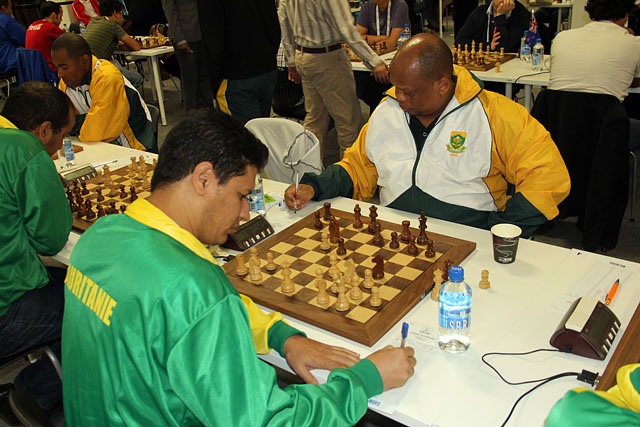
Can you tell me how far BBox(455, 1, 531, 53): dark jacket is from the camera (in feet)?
16.5

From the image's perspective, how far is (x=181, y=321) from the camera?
1.10 meters

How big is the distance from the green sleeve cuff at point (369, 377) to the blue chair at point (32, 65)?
190 inches

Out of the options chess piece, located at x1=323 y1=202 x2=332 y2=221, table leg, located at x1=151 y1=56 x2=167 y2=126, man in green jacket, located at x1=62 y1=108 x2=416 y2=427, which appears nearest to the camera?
man in green jacket, located at x1=62 y1=108 x2=416 y2=427

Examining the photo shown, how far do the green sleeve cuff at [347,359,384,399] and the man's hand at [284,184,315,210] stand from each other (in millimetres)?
1133

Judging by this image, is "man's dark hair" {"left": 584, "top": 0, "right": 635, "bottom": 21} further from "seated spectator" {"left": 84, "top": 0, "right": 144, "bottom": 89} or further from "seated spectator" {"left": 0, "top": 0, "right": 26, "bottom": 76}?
"seated spectator" {"left": 0, "top": 0, "right": 26, "bottom": 76}

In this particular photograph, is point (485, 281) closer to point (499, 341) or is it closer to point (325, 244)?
point (499, 341)

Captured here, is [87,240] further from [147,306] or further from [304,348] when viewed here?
[304,348]

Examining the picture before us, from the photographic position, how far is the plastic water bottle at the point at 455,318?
1515 millimetres

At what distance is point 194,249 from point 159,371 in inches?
10.5

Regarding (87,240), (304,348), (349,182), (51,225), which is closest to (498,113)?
(349,182)

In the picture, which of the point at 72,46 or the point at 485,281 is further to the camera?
the point at 72,46

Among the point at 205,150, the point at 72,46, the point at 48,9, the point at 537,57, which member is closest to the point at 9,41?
the point at 48,9

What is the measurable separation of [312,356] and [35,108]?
183cm

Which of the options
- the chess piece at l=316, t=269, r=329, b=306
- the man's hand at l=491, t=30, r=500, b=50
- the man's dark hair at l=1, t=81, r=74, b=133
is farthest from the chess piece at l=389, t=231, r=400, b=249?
the man's hand at l=491, t=30, r=500, b=50
